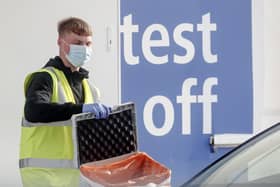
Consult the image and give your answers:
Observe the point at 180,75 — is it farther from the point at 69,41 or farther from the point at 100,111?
the point at 100,111

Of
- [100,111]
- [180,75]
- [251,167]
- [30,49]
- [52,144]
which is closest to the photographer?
[100,111]

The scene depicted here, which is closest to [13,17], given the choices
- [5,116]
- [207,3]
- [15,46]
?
[15,46]

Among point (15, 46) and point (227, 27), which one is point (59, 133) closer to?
point (15, 46)

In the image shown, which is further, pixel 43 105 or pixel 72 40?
pixel 72 40

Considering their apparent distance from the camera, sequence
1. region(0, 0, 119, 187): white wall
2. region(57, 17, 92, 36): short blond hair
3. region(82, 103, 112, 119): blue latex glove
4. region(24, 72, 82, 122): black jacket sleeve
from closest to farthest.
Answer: region(82, 103, 112, 119): blue latex glove → region(24, 72, 82, 122): black jacket sleeve → region(57, 17, 92, 36): short blond hair → region(0, 0, 119, 187): white wall

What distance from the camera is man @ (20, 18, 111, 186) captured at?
317 centimetres

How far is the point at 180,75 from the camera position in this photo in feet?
15.8

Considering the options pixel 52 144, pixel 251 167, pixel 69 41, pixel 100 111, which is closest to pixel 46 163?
pixel 52 144

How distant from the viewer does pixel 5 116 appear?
4.62 meters

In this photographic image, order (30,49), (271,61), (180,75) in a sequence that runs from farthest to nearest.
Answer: (271,61) < (180,75) < (30,49)

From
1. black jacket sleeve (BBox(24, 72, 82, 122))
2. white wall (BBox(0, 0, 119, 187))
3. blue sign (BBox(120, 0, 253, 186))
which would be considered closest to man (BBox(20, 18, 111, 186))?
black jacket sleeve (BBox(24, 72, 82, 122))

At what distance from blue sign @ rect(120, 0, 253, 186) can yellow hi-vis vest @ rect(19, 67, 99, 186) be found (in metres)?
1.47

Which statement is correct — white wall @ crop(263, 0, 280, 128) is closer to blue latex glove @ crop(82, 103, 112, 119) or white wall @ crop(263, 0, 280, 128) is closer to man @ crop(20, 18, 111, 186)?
man @ crop(20, 18, 111, 186)

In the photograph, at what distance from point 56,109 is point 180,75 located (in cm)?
182
